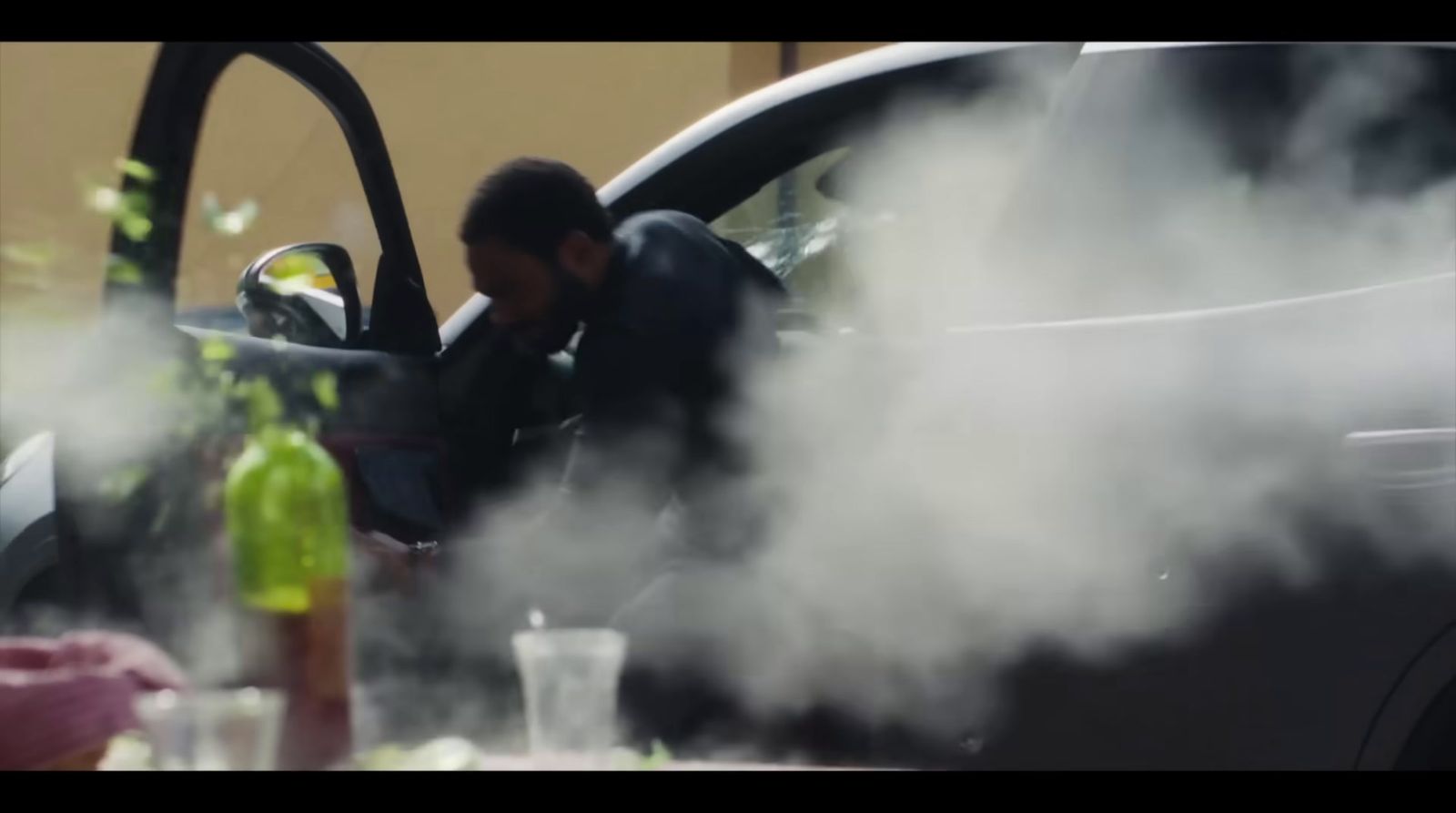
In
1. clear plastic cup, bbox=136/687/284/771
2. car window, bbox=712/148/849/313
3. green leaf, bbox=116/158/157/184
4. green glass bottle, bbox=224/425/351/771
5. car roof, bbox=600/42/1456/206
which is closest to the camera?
clear plastic cup, bbox=136/687/284/771

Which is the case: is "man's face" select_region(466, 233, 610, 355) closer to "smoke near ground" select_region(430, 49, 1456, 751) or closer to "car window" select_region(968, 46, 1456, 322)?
"smoke near ground" select_region(430, 49, 1456, 751)

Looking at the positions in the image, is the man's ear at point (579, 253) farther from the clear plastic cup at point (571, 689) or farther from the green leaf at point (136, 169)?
the clear plastic cup at point (571, 689)

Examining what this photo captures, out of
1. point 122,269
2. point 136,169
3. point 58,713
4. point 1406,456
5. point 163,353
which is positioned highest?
point 136,169

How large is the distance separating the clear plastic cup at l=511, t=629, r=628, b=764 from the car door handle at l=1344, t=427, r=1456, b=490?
53.6 inches

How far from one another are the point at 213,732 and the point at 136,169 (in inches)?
28.6

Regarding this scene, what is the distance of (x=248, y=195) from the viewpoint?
321 cm

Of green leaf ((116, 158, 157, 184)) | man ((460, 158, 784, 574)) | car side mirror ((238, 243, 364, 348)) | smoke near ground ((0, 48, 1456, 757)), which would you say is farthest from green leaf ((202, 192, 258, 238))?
car side mirror ((238, 243, 364, 348))

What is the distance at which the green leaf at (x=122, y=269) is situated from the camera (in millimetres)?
2230

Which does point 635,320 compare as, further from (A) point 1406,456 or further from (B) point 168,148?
(A) point 1406,456

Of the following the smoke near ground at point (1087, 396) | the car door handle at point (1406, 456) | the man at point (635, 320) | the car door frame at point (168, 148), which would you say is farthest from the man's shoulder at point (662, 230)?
the car door handle at point (1406, 456)

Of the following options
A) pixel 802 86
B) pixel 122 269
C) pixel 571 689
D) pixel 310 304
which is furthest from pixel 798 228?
pixel 571 689

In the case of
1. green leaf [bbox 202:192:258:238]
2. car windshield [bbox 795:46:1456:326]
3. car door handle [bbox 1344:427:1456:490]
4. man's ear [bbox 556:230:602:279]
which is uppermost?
green leaf [bbox 202:192:258:238]

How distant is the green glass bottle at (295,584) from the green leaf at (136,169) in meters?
0.48

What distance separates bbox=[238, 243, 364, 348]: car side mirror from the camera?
3.57 m
